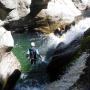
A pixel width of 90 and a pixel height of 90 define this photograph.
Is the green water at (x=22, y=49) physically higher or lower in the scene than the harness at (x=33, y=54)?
lower

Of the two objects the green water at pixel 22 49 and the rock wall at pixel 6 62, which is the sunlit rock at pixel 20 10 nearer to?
the green water at pixel 22 49

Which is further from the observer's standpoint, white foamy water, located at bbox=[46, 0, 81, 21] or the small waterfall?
white foamy water, located at bbox=[46, 0, 81, 21]

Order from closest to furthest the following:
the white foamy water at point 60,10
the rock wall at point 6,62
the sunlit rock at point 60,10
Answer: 1. the rock wall at point 6,62
2. the sunlit rock at point 60,10
3. the white foamy water at point 60,10

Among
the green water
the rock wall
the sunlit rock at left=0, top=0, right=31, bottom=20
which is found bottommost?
the green water

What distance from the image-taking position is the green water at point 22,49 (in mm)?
26413

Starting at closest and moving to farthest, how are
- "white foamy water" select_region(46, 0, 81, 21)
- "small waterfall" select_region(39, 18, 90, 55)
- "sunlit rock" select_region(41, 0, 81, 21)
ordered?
"small waterfall" select_region(39, 18, 90, 55) → "sunlit rock" select_region(41, 0, 81, 21) → "white foamy water" select_region(46, 0, 81, 21)

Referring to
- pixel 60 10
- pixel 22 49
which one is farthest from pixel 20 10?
pixel 60 10

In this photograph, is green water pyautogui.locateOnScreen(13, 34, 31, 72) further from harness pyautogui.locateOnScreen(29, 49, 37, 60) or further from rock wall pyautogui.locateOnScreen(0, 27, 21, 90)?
rock wall pyautogui.locateOnScreen(0, 27, 21, 90)

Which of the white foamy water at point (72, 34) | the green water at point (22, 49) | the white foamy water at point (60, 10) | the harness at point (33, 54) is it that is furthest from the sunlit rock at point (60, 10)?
the harness at point (33, 54)

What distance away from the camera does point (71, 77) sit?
64.8 ft

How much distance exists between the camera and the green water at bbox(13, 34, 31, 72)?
26.4 m

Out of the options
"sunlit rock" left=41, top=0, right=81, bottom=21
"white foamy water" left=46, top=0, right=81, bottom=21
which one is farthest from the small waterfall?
"white foamy water" left=46, top=0, right=81, bottom=21

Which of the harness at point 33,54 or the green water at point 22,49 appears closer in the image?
the harness at point 33,54

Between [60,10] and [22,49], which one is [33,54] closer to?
[22,49]
